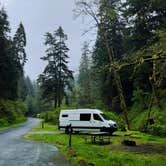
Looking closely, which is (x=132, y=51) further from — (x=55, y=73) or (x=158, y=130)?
(x=55, y=73)

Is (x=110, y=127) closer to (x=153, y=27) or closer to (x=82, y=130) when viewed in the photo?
(x=82, y=130)

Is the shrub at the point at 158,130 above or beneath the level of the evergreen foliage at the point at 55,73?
beneath

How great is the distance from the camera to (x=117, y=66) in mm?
13562

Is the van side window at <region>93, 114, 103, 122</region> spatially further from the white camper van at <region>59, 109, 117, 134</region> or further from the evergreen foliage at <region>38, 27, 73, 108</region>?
the evergreen foliage at <region>38, 27, 73, 108</region>

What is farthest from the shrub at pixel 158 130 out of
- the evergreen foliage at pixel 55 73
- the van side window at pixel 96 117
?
the evergreen foliage at pixel 55 73

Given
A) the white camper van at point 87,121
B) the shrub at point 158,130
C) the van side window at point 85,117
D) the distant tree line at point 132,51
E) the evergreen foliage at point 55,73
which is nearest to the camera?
the distant tree line at point 132,51

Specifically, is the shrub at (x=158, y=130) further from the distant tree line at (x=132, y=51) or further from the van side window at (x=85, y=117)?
the van side window at (x=85, y=117)

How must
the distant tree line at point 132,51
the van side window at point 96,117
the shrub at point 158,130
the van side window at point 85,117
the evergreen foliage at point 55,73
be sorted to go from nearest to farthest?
the distant tree line at point 132,51 → the shrub at point 158,130 → the van side window at point 96,117 → the van side window at point 85,117 → the evergreen foliage at point 55,73

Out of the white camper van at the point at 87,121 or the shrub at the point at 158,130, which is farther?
the white camper van at the point at 87,121

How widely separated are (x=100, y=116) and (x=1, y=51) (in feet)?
95.7

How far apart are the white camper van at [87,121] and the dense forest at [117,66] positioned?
1903mm

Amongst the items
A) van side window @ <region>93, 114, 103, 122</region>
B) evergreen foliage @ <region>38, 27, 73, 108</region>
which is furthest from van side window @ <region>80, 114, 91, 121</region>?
evergreen foliage @ <region>38, 27, 73, 108</region>

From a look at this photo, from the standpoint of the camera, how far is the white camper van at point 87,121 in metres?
30.5

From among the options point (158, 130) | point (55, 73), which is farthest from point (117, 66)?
point (55, 73)
